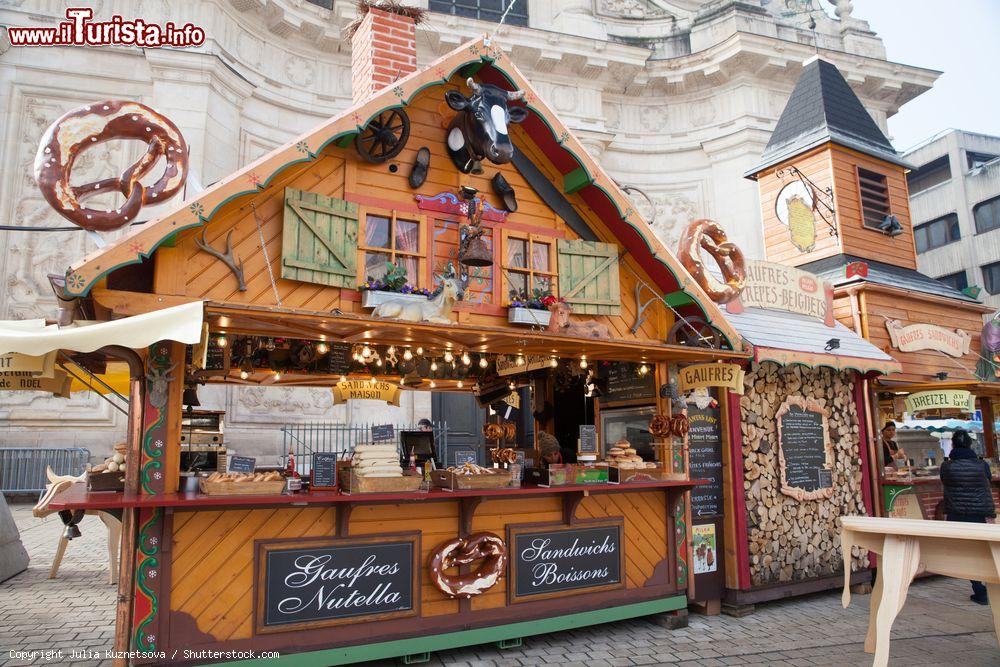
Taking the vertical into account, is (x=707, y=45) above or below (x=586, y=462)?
above

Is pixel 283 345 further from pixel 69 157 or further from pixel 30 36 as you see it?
pixel 30 36

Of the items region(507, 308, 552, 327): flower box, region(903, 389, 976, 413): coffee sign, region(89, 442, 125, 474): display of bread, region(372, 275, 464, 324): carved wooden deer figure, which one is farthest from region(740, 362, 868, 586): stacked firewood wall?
region(89, 442, 125, 474): display of bread

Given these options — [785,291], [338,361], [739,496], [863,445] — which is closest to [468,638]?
[739,496]

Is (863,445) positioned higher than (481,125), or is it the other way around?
(481,125)

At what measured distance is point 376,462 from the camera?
612 centimetres

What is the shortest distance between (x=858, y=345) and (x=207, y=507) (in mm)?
8985

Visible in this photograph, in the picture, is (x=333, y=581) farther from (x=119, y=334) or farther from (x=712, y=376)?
(x=712, y=376)

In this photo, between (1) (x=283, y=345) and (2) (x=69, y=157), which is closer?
(2) (x=69, y=157)

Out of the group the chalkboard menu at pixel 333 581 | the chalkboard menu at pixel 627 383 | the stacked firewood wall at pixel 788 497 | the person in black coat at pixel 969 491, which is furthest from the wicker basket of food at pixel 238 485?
the person in black coat at pixel 969 491

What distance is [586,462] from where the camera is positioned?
7566mm

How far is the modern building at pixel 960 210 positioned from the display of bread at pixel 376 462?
33.8m

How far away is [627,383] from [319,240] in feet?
14.4

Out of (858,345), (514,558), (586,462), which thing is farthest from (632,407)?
(858,345)

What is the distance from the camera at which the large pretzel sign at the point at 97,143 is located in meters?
5.41
